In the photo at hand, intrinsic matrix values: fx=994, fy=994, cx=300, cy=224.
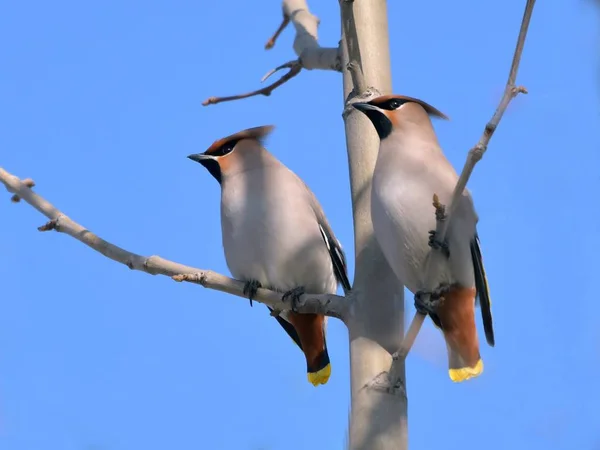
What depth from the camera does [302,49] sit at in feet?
13.8

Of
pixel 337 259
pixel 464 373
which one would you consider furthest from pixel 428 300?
pixel 337 259

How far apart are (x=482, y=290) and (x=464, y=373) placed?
30cm

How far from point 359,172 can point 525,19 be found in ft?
3.93

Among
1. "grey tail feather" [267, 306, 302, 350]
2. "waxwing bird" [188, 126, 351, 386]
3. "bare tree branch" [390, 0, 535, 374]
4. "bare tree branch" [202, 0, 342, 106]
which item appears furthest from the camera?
"grey tail feather" [267, 306, 302, 350]

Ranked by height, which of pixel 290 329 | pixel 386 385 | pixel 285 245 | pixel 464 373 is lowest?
pixel 386 385

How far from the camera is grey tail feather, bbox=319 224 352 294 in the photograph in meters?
4.51

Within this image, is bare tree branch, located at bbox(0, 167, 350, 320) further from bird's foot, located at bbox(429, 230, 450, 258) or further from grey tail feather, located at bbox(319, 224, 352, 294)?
grey tail feather, located at bbox(319, 224, 352, 294)

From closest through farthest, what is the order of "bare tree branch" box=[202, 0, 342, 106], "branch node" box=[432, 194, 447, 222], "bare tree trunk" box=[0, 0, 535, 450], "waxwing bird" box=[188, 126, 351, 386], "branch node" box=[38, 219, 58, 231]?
"branch node" box=[432, 194, 447, 222] → "bare tree trunk" box=[0, 0, 535, 450] → "branch node" box=[38, 219, 58, 231] → "bare tree branch" box=[202, 0, 342, 106] → "waxwing bird" box=[188, 126, 351, 386]

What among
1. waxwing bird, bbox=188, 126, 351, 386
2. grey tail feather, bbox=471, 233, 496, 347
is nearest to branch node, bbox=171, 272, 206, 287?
waxwing bird, bbox=188, 126, 351, 386

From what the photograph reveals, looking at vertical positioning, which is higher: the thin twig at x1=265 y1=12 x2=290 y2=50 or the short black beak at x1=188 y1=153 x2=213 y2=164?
the thin twig at x1=265 y1=12 x2=290 y2=50

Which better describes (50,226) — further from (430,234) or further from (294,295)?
(430,234)

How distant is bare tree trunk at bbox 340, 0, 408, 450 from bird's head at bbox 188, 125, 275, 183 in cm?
118

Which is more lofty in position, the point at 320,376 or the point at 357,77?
the point at 357,77

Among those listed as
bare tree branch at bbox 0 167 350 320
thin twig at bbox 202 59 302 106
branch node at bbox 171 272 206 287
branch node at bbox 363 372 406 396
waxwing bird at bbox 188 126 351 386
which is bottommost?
branch node at bbox 363 372 406 396
